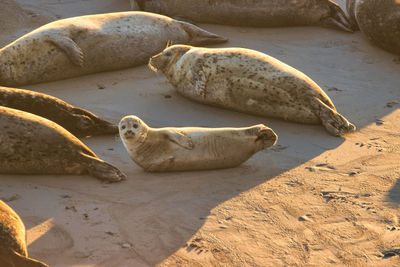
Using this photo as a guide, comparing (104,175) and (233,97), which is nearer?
(104,175)

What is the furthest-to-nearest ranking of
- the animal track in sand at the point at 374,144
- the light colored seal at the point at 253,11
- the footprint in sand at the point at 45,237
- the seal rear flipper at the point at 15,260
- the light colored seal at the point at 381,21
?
the light colored seal at the point at 253,11 < the light colored seal at the point at 381,21 < the animal track in sand at the point at 374,144 < the footprint in sand at the point at 45,237 < the seal rear flipper at the point at 15,260

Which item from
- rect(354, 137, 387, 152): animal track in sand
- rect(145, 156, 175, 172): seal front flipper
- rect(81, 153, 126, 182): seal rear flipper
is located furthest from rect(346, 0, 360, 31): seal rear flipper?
rect(81, 153, 126, 182): seal rear flipper

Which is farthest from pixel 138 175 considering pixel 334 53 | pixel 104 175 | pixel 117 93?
pixel 334 53

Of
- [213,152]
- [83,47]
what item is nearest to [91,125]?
[213,152]

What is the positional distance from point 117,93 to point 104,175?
2285 millimetres

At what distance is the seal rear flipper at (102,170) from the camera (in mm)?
4367

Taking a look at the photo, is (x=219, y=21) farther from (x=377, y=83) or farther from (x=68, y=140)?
(x=68, y=140)

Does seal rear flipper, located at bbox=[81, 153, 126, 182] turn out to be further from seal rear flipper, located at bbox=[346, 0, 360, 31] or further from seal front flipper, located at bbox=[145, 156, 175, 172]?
seal rear flipper, located at bbox=[346, 0, 360, 31]

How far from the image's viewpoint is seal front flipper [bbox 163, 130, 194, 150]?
454cm

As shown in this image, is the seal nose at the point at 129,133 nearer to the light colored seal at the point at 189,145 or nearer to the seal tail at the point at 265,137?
the light colored seal at the point at 189,145

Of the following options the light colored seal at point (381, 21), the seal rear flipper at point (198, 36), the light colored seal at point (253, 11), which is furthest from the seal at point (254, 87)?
the light colored seal at point (253, 11)

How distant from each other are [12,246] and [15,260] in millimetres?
73

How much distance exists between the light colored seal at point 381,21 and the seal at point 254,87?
7.53 feet

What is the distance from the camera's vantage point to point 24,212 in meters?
3.85
